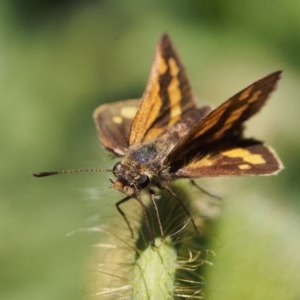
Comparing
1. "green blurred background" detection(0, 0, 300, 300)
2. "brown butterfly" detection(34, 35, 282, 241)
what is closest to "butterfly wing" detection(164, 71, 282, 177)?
"brown butterfly" detection(34, 35, 282, 241)

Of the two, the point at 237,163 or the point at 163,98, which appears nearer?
the point at 237,163

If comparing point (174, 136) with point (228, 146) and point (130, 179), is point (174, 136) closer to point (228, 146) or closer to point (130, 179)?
point (228, 146)

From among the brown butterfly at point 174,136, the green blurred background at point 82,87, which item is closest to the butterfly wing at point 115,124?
the brown butterfly at point 174,136

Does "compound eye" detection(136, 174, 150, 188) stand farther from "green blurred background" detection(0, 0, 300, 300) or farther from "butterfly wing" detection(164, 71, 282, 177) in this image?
"green blurred background" detection(0, 0, 300, 300)

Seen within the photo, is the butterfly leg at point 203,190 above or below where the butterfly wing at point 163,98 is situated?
below

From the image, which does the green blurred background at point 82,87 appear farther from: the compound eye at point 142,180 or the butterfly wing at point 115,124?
the compound eye at point 142,180

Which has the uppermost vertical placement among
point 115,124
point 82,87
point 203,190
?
point 115,124

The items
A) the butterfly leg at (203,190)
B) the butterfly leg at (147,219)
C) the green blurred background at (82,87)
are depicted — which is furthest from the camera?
the green blurred background at (82,87)

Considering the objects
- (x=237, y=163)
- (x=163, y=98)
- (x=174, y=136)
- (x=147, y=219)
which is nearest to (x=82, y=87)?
(x=163, y=98)
